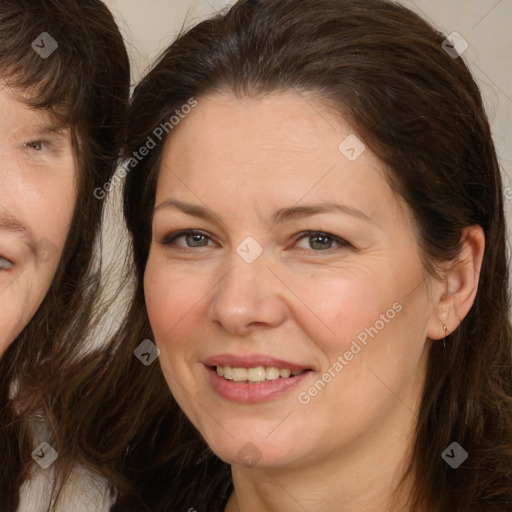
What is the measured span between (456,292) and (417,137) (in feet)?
1.07

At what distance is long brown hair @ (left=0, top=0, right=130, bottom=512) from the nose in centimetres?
61

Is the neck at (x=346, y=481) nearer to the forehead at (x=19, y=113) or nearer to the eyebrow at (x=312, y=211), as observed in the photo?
the eyebrow at (x=312, y=211)

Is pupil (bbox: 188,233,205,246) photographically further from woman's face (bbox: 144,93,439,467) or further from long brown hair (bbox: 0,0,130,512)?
long brown hair (bbox: 0,0,130,512)

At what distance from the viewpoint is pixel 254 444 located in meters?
2.16

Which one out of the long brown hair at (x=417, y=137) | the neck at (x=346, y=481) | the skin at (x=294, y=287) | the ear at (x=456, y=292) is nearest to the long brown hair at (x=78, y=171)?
the long brown hair at (x=417, y=137)

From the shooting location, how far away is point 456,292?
7.45ft

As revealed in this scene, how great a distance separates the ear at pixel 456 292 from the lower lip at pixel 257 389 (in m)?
0.30

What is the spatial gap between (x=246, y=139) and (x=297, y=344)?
1.30 ft

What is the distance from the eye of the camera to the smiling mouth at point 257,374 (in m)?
2.15

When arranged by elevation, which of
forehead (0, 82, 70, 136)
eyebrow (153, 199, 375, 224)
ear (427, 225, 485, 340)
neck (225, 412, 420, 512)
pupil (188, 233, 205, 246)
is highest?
forehead (0, 82, 70, 136)

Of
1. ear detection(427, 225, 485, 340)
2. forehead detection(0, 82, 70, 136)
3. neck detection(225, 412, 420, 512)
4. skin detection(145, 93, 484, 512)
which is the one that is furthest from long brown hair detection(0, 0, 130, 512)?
ear detection(427, 225, 485, 340)

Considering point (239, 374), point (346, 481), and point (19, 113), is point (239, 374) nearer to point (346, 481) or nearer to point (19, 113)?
point (346, 481)

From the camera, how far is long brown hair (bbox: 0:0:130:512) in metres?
2.40

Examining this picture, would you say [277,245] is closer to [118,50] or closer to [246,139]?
[246,139]
